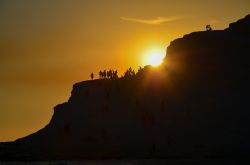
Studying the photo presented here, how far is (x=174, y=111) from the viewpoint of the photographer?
509 feet

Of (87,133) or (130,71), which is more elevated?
(130,71)

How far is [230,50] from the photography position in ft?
525

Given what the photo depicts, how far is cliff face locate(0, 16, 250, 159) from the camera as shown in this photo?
472 ft

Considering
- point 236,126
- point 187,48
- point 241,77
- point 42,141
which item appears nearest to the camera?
point 236,126

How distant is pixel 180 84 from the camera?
161000 mm

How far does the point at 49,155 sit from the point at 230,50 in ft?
197

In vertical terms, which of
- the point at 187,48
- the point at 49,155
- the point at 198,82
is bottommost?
the point at 49,155

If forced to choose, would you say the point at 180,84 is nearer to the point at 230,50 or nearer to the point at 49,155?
the point at 230,50

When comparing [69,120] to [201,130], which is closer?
[201,130]

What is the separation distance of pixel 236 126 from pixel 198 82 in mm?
19823

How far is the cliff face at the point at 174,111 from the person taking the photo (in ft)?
472

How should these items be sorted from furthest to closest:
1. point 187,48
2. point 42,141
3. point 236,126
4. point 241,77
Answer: point 42,141 → point 187,48 → point 241,77 → point 236,126

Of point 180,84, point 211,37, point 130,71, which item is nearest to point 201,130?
point 180,84

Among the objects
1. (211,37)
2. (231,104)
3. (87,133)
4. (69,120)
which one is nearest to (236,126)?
(231,104)
